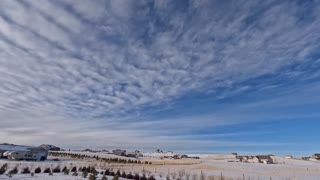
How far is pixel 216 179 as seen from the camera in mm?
35000

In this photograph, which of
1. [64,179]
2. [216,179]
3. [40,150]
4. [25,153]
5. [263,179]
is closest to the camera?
[64,179]

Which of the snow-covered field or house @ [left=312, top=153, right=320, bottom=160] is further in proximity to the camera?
house @ [left=312, top=153, right=320, bottom=160]

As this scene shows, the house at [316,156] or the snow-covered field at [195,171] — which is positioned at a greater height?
the house at [316,156]

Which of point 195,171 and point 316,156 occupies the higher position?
point 316,156

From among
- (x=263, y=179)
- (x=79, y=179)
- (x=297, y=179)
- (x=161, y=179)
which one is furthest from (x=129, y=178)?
(x=297, y=179)

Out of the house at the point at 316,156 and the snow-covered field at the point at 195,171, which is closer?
the snow-covered field at the point at 195,171

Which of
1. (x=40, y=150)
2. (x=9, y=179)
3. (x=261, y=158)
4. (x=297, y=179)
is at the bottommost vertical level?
(x=9, y=179)

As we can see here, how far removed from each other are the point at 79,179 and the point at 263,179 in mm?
23436

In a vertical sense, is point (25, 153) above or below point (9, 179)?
above

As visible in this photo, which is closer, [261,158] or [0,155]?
[0,155]

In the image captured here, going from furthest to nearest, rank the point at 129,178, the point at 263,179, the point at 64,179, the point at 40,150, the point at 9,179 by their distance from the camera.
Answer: the point at 40,150
the point at 263,179
the point at 129,178
the point at 64,179
the point at 9,179

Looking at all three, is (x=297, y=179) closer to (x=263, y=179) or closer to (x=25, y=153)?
(x=263, y=179)

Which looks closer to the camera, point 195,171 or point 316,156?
point 195,171

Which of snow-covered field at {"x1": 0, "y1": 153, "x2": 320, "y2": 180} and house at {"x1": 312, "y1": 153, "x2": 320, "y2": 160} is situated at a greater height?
house at {"x1": 312, "y1": 153, "x2": 320, "y2": 160}
